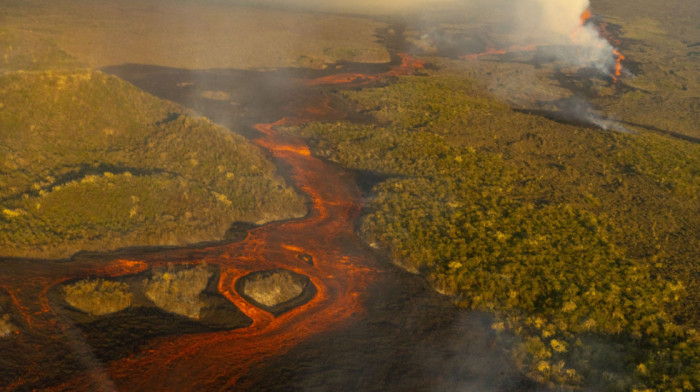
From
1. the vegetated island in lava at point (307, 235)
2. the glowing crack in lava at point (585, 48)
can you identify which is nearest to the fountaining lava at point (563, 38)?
the glowing crack in lava at point (585, 48)

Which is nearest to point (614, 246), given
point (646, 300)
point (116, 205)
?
point (646, 300)

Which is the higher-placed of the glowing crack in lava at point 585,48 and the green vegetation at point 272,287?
the glowing crack in lava at point 585,48

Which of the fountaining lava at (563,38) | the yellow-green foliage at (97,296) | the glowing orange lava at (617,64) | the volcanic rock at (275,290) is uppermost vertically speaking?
the fountaining lava at (563,38)

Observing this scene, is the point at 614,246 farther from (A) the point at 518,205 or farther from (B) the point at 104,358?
(B) the point at 104,358

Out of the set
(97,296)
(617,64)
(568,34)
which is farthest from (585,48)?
(97,296)

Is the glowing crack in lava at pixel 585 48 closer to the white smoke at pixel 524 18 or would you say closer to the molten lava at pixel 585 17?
the white smoke at pixel 524 18

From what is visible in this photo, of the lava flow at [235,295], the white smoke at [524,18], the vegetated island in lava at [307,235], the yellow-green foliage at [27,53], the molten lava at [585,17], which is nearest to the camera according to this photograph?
the lava flow at [235,295]
